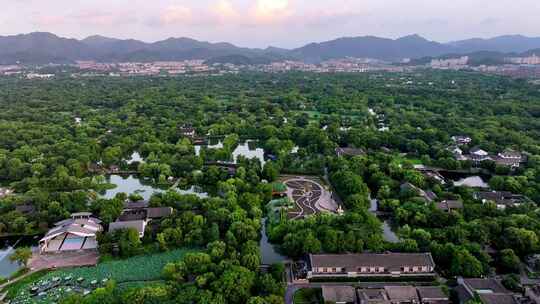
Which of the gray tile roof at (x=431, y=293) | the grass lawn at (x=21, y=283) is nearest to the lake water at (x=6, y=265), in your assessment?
the grass lawn at (x=21, y=283)

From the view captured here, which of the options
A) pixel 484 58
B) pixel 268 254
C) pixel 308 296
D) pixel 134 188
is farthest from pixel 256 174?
pixel 484 58

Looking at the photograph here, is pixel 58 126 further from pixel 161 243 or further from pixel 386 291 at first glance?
pixel 386 291

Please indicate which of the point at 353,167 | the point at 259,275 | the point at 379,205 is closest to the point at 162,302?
the point at 259,275

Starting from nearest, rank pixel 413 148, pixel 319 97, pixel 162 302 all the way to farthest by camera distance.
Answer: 1. pixel 162 302
2. pixel 413 148
3. pixel 319 97

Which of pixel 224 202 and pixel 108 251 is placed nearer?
pixel 108 251

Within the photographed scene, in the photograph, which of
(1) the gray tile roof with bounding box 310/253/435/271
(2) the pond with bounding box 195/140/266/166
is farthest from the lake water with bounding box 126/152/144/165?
(1) the gray tile roof with bounding box 310/253/435/271
